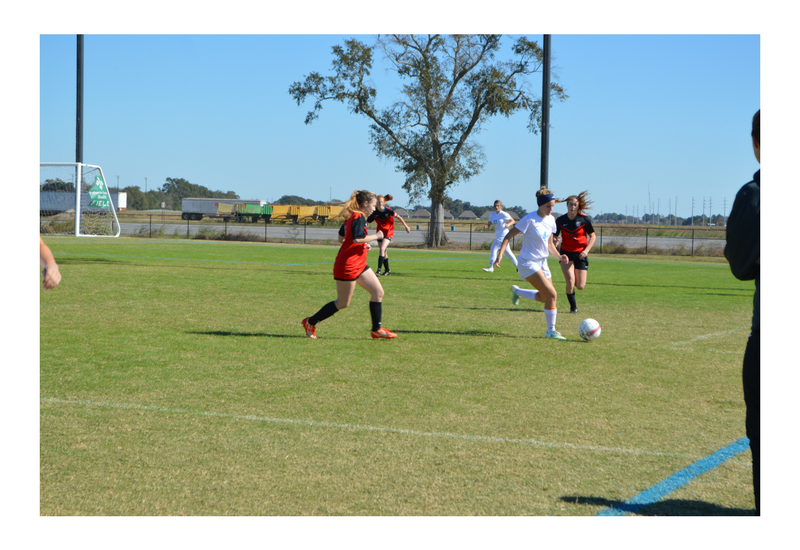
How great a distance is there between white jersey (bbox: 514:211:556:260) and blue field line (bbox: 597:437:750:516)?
4.97 m

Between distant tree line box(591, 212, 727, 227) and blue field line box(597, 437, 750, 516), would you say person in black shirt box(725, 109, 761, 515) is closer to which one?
blue field line box(597, 437, 750, 516)

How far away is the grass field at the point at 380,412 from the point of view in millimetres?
3861

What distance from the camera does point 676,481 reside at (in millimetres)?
4102

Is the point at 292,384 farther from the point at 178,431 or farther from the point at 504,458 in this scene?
the point at 504,458

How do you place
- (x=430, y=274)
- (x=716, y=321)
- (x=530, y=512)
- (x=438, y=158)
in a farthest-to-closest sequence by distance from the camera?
1. (x=438, y=158)
2. (x=430, y=274)
3. (x=716, y=321)
4. (x=530, y=512)

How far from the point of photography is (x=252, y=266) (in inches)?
878

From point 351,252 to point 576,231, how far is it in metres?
5.26

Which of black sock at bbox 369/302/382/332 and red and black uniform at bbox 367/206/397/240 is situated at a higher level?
red and black uniform at bbox 367/206/397/240

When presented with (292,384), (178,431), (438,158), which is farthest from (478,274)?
(438,158)

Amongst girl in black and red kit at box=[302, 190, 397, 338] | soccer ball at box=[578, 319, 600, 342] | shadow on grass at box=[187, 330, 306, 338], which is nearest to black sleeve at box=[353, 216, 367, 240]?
girl in black and red kit at box=[302, 190, 397, 338]

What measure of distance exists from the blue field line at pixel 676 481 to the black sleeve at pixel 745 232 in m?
1.46

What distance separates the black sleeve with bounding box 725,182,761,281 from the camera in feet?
9.25

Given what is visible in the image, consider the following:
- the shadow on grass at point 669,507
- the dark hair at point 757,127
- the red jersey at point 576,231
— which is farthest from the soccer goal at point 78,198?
the dark hair at point 757,127
